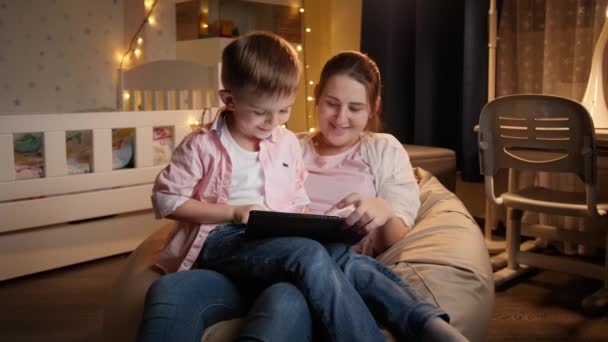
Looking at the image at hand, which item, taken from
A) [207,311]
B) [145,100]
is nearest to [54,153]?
[145,100]

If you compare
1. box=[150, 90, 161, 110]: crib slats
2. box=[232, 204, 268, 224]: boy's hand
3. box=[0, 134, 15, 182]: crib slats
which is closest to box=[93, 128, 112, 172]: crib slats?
box=[0, 134, 15, 182]: crib slats

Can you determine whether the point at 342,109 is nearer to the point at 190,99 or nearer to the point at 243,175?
the point at 243,175

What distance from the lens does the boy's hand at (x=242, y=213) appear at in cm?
134

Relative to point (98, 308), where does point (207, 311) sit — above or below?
above

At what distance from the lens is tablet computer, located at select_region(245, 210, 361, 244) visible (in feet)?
4.00

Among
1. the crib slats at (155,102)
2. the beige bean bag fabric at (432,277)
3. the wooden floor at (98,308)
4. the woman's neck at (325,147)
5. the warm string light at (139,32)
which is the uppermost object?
the warm string light at (139,32)

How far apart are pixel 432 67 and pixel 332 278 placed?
2.46 m

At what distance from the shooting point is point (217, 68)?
11.9 feet

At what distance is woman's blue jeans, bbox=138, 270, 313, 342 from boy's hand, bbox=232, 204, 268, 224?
0.14 meters

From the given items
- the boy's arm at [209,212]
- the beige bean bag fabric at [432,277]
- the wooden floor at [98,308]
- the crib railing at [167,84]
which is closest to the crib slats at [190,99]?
the crib railing at [167,84]

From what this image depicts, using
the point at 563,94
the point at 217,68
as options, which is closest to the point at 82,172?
the point at 217,68

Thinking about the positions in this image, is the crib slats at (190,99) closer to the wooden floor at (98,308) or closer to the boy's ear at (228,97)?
the wooden floor at (98,308)

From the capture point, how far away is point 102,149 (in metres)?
2.91

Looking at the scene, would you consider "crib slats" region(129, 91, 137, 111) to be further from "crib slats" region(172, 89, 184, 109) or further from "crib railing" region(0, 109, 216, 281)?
"crib railing" region(0, 109, 216, 281)
